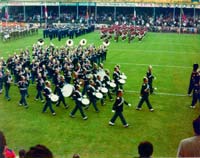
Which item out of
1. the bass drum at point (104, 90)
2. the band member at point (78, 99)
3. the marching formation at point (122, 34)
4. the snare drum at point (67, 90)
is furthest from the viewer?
the marching formation at point (122, 34)

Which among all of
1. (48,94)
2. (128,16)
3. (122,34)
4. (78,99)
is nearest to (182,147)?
(78,99)

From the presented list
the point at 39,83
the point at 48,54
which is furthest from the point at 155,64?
the point at 39,83

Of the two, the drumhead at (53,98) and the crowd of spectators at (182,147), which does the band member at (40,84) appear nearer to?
the drumhead at (53,98)

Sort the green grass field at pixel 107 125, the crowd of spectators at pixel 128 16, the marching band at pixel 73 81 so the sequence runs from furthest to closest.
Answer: the crowd of spectators at pixel 128 16, the marching band at pixel 73 81, the green grass field at pixel 107 125

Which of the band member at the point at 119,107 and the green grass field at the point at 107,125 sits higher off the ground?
the band member at the point at 119,107

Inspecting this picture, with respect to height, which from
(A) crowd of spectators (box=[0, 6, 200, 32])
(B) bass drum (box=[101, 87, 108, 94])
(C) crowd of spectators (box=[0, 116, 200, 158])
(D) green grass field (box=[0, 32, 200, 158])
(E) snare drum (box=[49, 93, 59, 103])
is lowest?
(D) green grass field (box=[0, 32, 200, 158])

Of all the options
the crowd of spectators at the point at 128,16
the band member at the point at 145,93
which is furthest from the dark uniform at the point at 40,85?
the crowd of spectators at the point at 128,16

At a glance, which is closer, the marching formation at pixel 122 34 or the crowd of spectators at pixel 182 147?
the crowd of spectators at pixel 182 147

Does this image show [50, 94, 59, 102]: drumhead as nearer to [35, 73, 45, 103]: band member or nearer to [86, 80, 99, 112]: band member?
[86, 80, 99, 112]: band member

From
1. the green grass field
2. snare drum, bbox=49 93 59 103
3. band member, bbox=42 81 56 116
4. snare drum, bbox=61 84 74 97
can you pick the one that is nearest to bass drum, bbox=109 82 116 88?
the green grass field

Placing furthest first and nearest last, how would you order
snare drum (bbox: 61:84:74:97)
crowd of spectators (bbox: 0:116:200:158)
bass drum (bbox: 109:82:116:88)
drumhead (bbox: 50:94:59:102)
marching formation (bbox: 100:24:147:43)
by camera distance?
marching formation (bbox: 100:24:147:43) < bass drum (bbox: 109:82:116:88) < snare drum (bbox: 61:84:74:97) < drumhead (bbox: 50:94:59:102) < crowd of spectators (bbox: 0:116:200:158)

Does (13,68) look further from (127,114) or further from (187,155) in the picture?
(187,155)

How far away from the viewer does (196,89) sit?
15.8 meters

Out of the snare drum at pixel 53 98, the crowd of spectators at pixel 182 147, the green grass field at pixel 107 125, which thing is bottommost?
the green grass field at pixel 107 125
